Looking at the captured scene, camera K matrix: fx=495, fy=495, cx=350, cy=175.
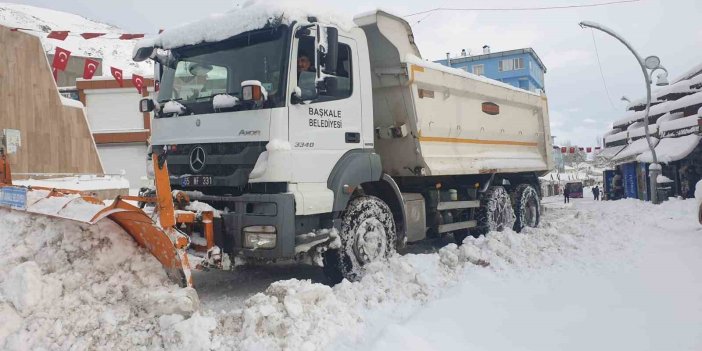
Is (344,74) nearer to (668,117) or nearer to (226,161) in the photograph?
(226,161)

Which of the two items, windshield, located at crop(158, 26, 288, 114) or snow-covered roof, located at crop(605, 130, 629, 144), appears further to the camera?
snow-covered roof, located at crop(605, 130, 629, 144)

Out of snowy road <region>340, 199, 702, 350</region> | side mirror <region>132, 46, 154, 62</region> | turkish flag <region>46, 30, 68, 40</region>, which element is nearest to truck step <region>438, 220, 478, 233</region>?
snowy road <region>340, 199, 702, 350</region>

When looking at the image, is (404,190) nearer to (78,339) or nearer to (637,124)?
(78,339)

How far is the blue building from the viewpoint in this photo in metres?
51.9

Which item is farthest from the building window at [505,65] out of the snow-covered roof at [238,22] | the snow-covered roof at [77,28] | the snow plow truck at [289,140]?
the snow-covered roof at [77,28]

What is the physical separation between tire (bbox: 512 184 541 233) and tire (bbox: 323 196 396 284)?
14.4 feet

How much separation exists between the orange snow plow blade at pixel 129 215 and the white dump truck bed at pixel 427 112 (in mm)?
3351

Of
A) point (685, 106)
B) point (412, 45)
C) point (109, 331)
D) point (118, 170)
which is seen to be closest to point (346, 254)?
point (109, 331)

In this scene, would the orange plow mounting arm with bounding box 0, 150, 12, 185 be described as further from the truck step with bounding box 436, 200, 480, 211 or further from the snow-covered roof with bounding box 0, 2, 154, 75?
the snow-covered roof with bounding box 0, 2, 154, 75

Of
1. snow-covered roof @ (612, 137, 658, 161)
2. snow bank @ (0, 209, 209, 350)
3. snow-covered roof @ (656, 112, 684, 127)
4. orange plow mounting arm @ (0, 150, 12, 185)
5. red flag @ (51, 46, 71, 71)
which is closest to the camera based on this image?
snow bank @ (0, 209, 209, 350)

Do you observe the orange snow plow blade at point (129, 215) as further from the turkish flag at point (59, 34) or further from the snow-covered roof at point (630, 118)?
the snow-covered roof at point (630, 118)

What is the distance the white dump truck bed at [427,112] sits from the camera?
669 centimetres

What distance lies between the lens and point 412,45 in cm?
708

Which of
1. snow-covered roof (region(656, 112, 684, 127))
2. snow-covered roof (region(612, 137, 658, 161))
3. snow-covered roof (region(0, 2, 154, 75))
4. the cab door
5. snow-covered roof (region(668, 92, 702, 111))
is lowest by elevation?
the cab door
